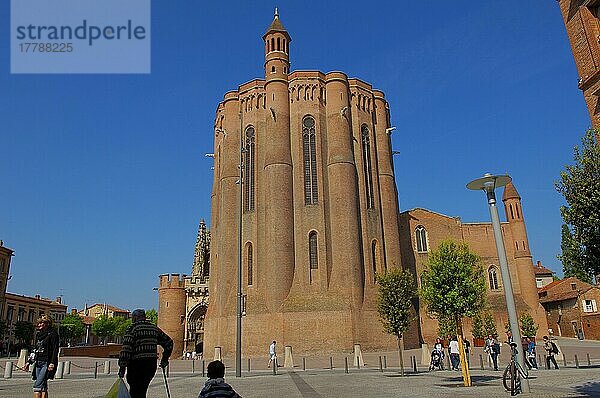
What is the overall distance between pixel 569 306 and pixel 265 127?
126 ft

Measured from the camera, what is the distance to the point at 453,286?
16844mm

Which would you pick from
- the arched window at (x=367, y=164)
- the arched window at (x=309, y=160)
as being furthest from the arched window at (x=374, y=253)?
the arched window at (x=309, y=160)

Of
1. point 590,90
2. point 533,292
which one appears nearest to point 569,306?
point 533,292

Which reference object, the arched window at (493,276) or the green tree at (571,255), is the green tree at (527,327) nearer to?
the arched window at (493,276)

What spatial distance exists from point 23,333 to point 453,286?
61862mm

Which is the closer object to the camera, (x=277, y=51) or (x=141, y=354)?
(x=141, y=354)

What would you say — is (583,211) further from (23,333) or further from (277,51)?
(23,333)

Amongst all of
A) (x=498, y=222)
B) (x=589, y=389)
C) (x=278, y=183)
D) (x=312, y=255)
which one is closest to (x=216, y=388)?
(x=498, y=222)

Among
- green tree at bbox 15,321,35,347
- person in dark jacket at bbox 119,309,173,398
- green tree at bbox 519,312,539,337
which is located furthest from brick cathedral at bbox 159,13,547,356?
person in dark jacket at bbox 119,309,173,398

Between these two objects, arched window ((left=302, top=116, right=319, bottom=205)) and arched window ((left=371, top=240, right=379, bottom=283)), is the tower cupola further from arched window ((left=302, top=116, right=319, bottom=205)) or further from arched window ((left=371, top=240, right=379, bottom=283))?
arched window ((left=371, top=240, right=379, bottom=283))

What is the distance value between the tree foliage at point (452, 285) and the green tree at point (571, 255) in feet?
26.0

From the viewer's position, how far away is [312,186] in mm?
38875

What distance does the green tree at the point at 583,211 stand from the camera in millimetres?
8195

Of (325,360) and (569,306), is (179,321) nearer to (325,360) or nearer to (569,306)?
(325,360)
